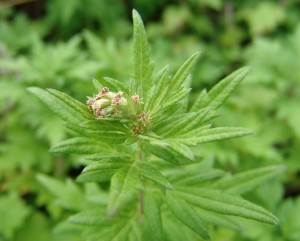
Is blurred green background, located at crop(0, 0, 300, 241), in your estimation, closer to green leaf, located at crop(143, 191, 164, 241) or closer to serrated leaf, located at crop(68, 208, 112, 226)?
serrated leaf, located at crop(68, 208, 112, 226)

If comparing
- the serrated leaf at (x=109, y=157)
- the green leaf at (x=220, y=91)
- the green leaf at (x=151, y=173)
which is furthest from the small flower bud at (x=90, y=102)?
the green leaf at (x=220, y=91)

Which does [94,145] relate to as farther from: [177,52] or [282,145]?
[177,52]

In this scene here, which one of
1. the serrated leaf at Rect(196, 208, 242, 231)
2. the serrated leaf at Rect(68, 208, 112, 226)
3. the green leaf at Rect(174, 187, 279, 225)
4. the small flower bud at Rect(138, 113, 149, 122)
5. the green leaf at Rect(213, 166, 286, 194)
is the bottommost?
the serrated leaf at Rect(196, 208, 242, 231)

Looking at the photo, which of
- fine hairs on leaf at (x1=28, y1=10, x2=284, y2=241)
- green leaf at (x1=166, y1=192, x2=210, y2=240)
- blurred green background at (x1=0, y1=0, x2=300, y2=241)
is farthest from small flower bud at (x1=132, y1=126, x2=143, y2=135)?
blurred green background at (x1=0, y1=0, x2=300, y2=241)

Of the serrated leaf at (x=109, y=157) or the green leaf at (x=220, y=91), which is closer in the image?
the serrated leaf at (x=109, y=157)

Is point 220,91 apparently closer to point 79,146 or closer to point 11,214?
point 79,146

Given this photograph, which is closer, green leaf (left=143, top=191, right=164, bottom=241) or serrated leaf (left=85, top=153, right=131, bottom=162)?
serrated leaf (left=85, top=153, right=131, bottom=162)

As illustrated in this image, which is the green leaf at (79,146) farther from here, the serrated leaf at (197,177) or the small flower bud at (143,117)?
the serrated leaf at (197,177)
